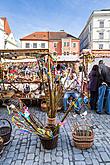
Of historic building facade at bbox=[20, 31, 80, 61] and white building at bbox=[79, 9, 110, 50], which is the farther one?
historic building facade at bbox=[20, 31, 80, 61]

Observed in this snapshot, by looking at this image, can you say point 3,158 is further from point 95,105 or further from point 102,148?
point 95,105

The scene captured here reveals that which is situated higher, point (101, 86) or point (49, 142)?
point (101, 86)

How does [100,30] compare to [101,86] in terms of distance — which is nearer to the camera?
[101,86]

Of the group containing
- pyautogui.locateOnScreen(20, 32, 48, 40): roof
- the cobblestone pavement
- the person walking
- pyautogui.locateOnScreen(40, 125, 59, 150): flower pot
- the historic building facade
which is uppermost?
pyautogui.locateOnScreen(20, 32, 48, 40): roof

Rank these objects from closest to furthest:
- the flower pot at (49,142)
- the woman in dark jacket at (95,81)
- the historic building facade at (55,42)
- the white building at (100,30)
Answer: the flower pot at (49,142)
the woman in dark jacket at (95,81)
the white building at (100,30)
the historic building facade at (55,42)

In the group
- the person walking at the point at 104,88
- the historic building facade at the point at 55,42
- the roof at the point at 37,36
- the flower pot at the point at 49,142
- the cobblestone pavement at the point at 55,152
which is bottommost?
the cobblestone pavement at the point at 55,152

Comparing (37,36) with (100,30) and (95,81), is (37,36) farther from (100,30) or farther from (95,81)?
(95,81)

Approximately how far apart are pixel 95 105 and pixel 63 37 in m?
34.8

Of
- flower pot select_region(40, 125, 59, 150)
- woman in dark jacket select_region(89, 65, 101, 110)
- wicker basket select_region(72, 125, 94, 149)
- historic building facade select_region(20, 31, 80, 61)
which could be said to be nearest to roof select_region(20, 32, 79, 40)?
historic building facade select_region(20, 31, 80, 61)

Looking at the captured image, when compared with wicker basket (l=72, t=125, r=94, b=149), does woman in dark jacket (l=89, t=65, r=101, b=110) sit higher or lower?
higher

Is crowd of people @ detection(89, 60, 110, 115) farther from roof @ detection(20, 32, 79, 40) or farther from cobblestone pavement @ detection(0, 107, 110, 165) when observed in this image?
roof @ detection(20, 32, 79, 40)

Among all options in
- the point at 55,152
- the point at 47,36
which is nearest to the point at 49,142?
the point at 55,152

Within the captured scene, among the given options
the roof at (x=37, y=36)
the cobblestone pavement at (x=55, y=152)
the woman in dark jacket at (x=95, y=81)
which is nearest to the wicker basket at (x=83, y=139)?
the cobblestone pavement at (x=55, y=152)

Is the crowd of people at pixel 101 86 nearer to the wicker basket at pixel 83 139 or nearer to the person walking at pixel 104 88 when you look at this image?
the person walking at pixel 104 88
